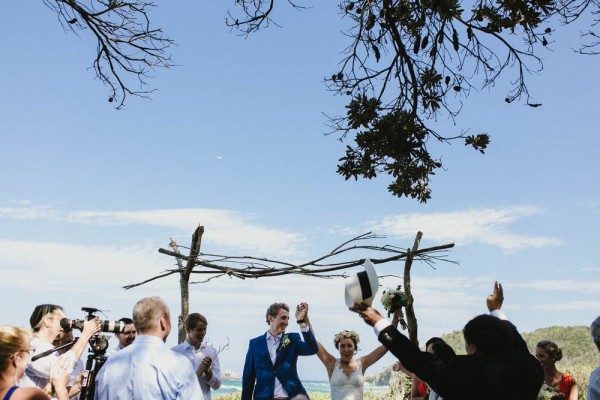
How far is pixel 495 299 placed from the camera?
15.5ft

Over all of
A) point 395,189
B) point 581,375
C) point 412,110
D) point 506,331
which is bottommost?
point 581,375

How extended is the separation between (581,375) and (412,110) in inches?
402

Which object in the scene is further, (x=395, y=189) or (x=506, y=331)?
(x=395, y=189)

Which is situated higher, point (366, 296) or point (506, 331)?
point (366, 296)

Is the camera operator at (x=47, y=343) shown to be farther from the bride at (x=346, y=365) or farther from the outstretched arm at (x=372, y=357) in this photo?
the outstretched arm at (x=372, y=357)

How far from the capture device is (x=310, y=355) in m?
7.10

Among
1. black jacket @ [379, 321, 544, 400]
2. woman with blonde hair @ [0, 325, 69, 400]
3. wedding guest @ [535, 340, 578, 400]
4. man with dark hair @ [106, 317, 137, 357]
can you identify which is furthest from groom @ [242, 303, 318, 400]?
woman with blonde hair @ [0, 325, 69, 400]

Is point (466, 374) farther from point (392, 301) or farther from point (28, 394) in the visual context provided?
point (392, 301)

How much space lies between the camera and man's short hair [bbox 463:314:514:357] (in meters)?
3.66

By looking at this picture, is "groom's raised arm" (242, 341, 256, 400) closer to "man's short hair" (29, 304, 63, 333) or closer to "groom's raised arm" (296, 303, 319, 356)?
"groom's raised arm" (296, 303, 319, 356)

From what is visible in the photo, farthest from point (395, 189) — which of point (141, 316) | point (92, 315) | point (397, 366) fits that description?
point (141, 316)

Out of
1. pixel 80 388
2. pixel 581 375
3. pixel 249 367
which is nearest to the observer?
pixel 80 388

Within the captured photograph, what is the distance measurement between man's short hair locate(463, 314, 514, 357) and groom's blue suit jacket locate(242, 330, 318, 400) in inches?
126

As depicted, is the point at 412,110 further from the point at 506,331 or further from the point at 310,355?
the point at 506,331
